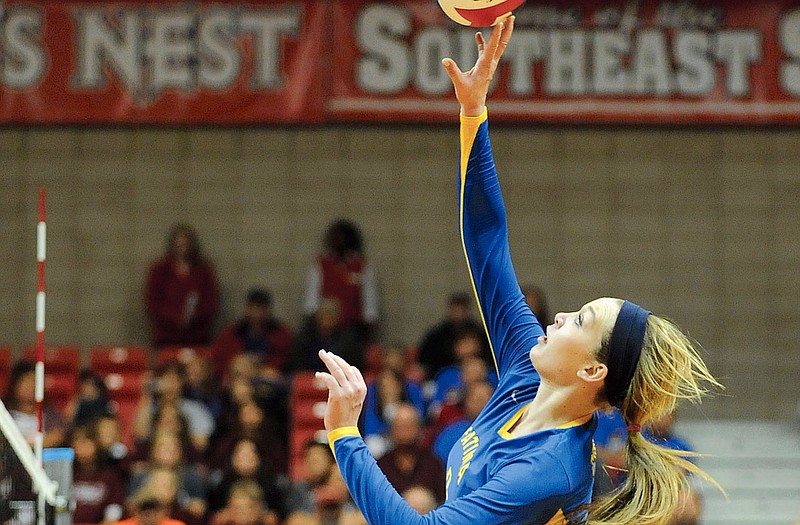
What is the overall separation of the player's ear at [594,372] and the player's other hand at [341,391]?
45cm

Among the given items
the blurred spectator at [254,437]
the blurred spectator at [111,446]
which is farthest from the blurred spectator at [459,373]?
the blurred spectator at [111,446]

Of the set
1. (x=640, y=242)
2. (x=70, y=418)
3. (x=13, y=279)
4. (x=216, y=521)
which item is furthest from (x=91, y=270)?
(x=640, y=242)

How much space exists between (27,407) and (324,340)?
83.3 inches

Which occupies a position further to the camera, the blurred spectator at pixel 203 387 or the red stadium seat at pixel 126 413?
the red stadium seat at pixel 126 413

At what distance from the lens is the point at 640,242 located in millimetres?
10031

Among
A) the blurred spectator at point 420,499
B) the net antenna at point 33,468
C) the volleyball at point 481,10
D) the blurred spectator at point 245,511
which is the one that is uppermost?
the volleyball at point 481,10

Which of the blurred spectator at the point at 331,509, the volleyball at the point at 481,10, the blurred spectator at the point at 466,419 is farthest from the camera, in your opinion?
the blurred spectator at the point at 466,419

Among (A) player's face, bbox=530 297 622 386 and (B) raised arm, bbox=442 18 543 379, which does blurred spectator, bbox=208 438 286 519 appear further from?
(A) player's face, bbox=530 297 622 386

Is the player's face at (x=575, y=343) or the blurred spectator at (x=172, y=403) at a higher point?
the player's face at (x=575, y=343)

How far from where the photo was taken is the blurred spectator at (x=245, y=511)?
6.68 m

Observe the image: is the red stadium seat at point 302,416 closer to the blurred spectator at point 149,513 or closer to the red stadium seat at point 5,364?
the blurred spectator at point 149,513

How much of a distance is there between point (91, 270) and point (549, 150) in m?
3.73

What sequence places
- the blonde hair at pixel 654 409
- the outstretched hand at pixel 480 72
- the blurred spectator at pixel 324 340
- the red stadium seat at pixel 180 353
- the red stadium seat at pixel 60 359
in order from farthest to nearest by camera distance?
the red stadium seat at pixel 60 359
the red stadium seat at pixel 180 353
the blurred spectator at pixel 324 340
the outstretched hand at pixel 480 72
the blonde hair at pixel 654 409

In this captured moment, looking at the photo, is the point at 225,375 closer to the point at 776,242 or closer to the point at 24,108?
the point at 24,108
